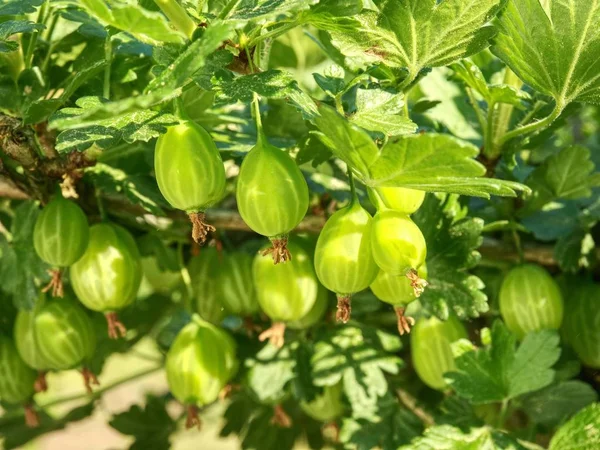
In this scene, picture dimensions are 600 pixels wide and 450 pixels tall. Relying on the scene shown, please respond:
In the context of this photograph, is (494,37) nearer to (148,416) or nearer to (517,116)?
(517,116)

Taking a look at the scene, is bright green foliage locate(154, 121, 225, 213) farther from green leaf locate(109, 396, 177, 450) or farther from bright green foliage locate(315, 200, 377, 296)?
green leaf locate(109, 396, 177, 450)

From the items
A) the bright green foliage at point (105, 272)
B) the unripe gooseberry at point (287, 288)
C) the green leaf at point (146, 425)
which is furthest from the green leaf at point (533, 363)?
the green leaf at point (146, 425)

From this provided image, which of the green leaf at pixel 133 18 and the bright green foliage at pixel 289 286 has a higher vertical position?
the green leaf at pixel 133 18

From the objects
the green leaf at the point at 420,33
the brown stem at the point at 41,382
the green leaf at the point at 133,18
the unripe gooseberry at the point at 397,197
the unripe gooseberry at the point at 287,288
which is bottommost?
the brown stem at the point at 41,382

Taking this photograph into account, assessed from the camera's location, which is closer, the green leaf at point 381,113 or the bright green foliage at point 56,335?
the green leaf at point 381,113

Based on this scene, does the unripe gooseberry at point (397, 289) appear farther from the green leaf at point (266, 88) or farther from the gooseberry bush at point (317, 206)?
the green leaf at point (266, 88)

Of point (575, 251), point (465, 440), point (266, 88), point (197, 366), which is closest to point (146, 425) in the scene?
point (197, 366)
